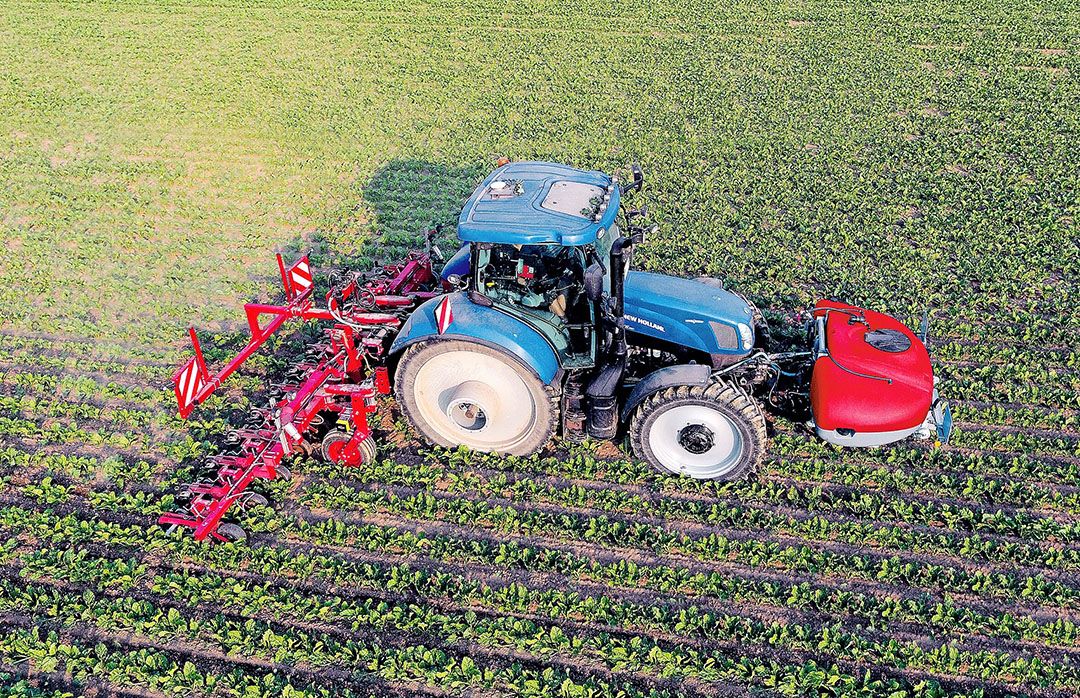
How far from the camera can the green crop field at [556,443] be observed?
20.9 feet

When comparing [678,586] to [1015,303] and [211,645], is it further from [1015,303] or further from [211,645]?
[1015,303]

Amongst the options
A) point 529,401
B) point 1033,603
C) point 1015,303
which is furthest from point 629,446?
point 1015,303

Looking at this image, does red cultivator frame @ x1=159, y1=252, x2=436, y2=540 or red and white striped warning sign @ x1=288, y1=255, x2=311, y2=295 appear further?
red and white striped warning sign @ x1=288, y1=255, x2=311, y2=295

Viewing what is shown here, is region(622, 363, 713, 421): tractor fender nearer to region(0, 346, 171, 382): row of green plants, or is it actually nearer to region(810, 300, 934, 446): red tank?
region(810, 300, 934, 446): red tank

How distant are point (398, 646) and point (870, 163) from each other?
12221mm

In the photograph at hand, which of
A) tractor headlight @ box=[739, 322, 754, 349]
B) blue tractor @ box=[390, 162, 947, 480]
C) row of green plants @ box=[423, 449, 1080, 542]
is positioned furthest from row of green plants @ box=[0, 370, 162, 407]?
tractor headlight @ box=[739, 322, 754, 349]

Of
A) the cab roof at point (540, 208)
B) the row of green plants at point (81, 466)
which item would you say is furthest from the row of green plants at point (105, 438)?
the cab roof at point (540, 208)

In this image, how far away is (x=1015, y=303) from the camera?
1065 cm

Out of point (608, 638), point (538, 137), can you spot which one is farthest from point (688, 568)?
point (538, 137)

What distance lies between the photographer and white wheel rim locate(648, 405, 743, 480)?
24.6ft

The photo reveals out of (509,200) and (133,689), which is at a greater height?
(509,200)

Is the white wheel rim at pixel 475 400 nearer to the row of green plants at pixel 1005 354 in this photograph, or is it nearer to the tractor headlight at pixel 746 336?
the tractor headlight at pixel 746 336

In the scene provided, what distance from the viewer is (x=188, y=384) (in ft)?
26.1

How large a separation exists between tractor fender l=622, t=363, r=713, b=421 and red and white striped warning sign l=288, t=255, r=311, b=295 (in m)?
3.91
